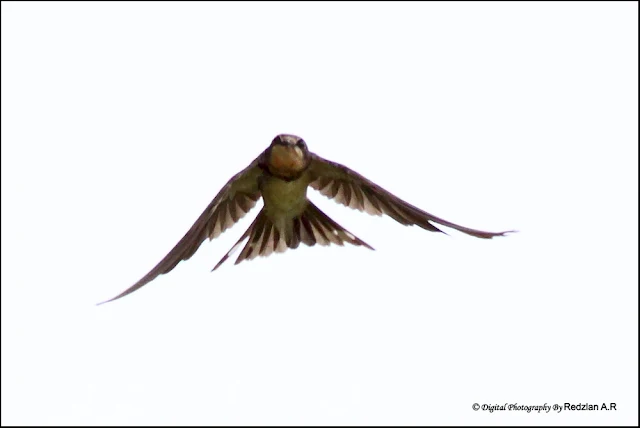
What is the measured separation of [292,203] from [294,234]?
192 millimetres

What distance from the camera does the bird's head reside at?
5539 mm

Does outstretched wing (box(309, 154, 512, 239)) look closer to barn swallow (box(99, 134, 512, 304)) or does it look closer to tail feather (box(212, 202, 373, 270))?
barn swallow (box(99, 134, 512, 304))

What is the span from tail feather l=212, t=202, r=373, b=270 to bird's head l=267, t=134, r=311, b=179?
1.19 feet

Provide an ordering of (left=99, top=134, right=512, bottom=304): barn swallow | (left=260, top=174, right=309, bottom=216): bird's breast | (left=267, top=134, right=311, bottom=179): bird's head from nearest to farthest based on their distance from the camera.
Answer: (left=267, top=134, right=311, bottom=179): bird's head
(left=99, top=134, right=512, bottom=304): barn swallow
(left=260, top=174, right=309, bottom=216): bird's breast

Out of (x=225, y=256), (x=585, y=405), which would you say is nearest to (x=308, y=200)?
(x=225, y=256)

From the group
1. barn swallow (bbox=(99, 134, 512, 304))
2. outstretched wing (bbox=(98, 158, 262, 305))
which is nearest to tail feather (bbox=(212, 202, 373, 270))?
barn swallow (bbox=(99, 134, 512, 304))

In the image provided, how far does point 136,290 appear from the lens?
4727 millimetres

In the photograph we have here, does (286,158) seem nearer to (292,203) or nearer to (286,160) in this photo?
(286,160)

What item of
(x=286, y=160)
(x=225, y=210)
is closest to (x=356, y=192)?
(x=286, y=160)

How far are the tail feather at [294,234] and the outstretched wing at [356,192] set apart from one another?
0.16 metres

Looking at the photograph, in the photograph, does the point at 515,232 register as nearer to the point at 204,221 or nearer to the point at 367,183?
the point at 367,183

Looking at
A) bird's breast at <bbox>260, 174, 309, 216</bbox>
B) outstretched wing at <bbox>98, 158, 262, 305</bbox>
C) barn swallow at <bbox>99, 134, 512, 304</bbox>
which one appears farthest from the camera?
bird's breast at <bbox>260, 174, 309, 216</bbox>

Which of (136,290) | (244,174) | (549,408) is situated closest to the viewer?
(136,290)

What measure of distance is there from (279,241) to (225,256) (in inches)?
19.3
